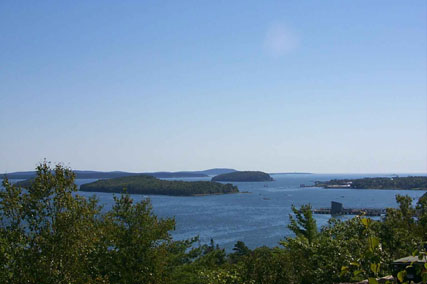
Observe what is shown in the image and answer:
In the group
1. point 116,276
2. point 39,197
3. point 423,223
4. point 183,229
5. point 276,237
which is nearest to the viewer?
point 39,197

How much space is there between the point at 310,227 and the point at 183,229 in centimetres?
4862

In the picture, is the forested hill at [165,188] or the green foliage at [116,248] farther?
the forested hill at [165,188]

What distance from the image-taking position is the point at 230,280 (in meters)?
15.7

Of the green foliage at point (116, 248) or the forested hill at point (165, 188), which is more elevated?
the green foliage at point (116, 248)

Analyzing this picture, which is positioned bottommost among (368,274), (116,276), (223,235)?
(223,235)

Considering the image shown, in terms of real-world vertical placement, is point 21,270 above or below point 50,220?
below

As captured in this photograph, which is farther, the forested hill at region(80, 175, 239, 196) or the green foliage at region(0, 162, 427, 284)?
the forested hill at region(80, 175, 239, 196)

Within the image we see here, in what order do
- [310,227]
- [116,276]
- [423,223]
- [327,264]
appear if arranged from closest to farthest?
[327,264], [116,276], [423,223], [310,227]

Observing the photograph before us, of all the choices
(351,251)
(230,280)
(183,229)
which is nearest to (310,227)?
(351,251)

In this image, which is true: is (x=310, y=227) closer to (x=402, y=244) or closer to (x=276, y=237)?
(x=402, y=244)

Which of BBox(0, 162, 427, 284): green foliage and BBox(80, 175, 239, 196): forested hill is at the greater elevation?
BBox(0, 162, 427, 284): green foliage

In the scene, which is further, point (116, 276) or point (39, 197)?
point (116, 276)

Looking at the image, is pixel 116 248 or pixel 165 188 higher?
pixel 116 248

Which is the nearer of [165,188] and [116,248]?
[116,248]
